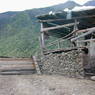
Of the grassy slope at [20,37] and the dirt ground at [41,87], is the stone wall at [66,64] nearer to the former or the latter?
the dirt ground at [41,87]

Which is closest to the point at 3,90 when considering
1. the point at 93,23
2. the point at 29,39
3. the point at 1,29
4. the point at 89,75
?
the point at 89,75

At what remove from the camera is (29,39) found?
80.5 ft

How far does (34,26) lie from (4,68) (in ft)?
58.8

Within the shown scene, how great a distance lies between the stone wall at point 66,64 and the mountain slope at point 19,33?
36.8 ft

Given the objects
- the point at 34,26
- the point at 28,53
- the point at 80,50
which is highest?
the point at 80,50

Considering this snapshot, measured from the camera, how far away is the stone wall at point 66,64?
8.80m

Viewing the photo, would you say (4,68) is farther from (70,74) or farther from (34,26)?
(34,26)

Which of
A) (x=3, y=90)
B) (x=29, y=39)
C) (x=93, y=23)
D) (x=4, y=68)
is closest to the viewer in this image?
(x=3, y=90)

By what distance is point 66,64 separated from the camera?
30.4 feet

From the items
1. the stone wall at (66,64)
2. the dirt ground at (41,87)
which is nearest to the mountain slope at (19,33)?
the stone wall at (66,64)

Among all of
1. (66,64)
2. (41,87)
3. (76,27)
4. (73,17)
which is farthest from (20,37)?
(41,87)

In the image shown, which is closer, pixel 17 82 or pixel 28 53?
pixel 17 82

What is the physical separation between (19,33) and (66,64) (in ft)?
57.6

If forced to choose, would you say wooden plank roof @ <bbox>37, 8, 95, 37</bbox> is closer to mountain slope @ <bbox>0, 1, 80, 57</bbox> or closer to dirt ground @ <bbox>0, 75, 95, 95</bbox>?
dirt ground @ <bbox>0, 75, 95, 95</bbox>
